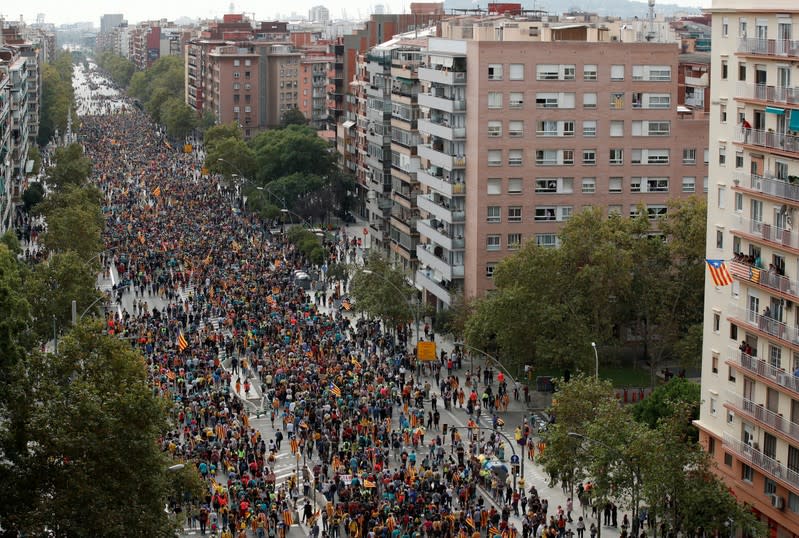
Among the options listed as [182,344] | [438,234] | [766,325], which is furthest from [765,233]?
[438,234]

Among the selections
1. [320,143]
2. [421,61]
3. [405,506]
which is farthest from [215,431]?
[320,143]

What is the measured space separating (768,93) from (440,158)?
1670 inches

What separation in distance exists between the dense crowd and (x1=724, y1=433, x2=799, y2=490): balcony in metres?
6.72

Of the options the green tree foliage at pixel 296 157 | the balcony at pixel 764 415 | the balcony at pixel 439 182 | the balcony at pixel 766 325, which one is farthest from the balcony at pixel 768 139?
the green tree foliage at pixel 296 157

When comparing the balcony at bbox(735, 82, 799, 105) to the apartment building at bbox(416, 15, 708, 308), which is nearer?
the balcony at bbox(735, 82, 799, 105)

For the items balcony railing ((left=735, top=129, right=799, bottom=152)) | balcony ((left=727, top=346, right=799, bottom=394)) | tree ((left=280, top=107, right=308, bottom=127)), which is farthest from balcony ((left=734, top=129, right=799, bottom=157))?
tree ((left=280, top=107, right=308, bottom=127))

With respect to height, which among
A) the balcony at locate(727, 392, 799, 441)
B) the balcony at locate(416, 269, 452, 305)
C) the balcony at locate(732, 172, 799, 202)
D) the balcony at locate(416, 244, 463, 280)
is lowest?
the balcony at locate(416, 269, 452, 305)

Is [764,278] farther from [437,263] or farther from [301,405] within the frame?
[437,263]

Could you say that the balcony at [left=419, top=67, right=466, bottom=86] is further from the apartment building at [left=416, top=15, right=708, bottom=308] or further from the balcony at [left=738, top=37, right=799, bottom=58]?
the balcony at [left=738, top=37, right=799, bottom=58]

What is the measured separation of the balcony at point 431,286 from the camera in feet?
299

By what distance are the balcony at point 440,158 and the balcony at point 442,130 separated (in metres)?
1.14

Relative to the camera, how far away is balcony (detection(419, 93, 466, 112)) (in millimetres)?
89312

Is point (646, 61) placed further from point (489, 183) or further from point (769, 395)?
point (769, 395)

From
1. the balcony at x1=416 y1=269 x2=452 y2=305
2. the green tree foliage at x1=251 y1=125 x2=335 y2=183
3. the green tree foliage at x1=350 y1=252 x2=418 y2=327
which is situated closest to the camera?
the green tree foliage at x1=350 y1=252 x2=418 y2=327
